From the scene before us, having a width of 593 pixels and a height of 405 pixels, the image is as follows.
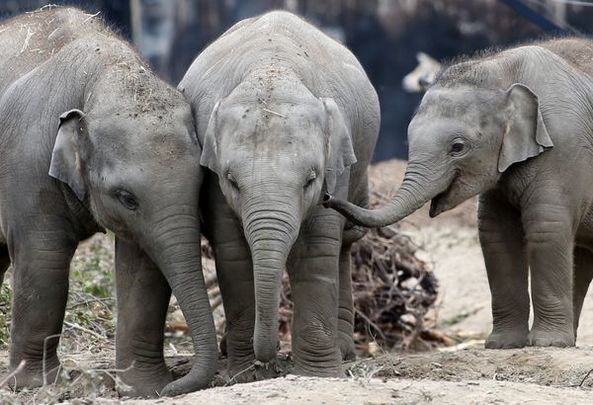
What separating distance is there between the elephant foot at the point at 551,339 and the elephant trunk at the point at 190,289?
232cm

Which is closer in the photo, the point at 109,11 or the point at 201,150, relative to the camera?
the point at 201,150

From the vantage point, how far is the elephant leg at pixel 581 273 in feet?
36.4

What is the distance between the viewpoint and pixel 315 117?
27.8ft

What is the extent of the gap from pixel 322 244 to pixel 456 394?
62.7 inches

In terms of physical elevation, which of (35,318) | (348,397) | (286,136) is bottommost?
(348,397)

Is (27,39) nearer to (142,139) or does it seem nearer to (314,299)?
(142,139)

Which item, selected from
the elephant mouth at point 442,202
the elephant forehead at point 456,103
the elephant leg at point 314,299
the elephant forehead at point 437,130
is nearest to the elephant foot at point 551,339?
the elephant mouth at point 442,202

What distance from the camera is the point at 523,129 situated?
9.98 metres

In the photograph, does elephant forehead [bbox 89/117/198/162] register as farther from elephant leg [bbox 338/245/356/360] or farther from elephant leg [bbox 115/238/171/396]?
elephant leg [bbox 338/245/356/360]

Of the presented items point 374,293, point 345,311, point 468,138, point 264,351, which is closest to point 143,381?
point 264,351

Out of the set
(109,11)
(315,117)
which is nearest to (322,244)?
(315,117)

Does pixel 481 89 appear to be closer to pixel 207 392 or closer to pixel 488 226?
pixel 488 226

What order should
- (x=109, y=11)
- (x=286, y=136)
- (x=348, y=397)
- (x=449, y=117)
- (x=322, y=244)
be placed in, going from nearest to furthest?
1. (x=348, y=397)
2. (x=286, y=136)
3. (x=322, y=244)
4. (x=449, y=117)
5. (x=109, y=11)

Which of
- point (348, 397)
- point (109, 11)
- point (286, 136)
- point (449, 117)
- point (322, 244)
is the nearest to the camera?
point (348, 397)
